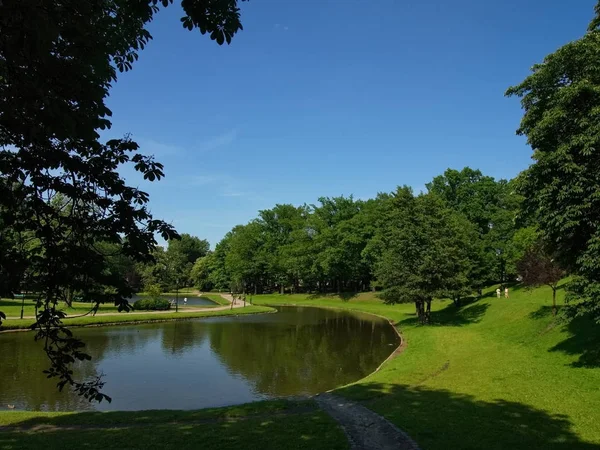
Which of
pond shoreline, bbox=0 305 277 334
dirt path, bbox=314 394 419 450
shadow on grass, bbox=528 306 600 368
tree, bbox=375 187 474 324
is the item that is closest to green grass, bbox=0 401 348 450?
dirt path, bbox=314 394 419 450

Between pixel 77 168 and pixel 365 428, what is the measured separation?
875 centimetres

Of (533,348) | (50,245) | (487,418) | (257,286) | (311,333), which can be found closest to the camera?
(50,245)

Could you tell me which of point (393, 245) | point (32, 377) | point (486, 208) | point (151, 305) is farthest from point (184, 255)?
point (32, 377)

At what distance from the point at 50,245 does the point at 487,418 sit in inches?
411

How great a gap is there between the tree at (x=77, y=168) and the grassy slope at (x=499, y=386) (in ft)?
23.6

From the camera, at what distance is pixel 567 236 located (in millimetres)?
14148

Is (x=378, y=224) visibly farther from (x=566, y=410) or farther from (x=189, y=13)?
(x=189, y=13)

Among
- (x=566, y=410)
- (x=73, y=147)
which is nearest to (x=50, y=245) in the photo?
(x=73, y=147)

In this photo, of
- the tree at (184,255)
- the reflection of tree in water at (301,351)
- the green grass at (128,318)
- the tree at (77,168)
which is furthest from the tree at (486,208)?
the tree at (184,255)

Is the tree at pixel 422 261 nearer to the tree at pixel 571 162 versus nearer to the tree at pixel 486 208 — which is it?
the tree at pixel 486 208

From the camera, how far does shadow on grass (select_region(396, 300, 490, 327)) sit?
32156 mm

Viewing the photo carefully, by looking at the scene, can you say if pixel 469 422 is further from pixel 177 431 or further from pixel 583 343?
pixel 583 343

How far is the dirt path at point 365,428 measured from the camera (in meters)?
8.99

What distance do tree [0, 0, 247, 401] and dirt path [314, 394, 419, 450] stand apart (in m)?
6.16
